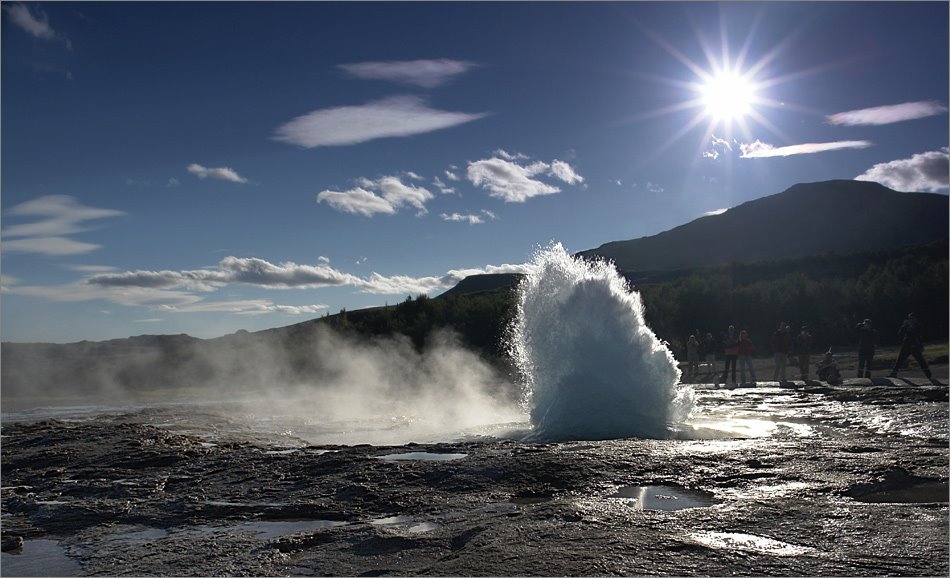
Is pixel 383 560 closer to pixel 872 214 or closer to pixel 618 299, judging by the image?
pixel 618 299

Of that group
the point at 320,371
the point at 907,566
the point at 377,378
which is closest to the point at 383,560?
the point at 907,566

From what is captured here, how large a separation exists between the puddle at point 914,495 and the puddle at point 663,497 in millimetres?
1374

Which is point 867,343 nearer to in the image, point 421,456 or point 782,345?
point 782,345

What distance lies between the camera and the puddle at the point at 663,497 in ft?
20.1

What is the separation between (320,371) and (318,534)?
30.2 metres

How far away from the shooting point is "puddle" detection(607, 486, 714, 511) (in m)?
6.14

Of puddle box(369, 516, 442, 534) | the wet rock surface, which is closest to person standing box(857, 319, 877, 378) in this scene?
the wet rock surface

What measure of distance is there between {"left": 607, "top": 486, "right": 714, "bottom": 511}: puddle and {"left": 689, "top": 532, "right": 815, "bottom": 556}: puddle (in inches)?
36.0

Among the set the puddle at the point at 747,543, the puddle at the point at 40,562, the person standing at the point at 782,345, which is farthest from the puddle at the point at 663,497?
the person standing at the point at 782,345

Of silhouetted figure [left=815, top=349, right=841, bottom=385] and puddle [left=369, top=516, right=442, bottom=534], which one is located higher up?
silhouetted figure [left=815, top=349, right=841, bottom=385]

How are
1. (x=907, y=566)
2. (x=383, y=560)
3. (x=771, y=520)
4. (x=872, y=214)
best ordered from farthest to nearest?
(x=872, y=214) → (x=771, y=520) → (x=383, y=560) → (x=907, y=566)

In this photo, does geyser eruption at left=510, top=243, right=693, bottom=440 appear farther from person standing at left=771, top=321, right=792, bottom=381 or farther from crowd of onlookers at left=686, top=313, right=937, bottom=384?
person standing at left=771, top=321, right=792, bottom=381

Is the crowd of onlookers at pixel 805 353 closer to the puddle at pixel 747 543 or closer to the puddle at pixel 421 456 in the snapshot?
the puddle at pixel 421 456

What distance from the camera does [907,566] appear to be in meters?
4.31
